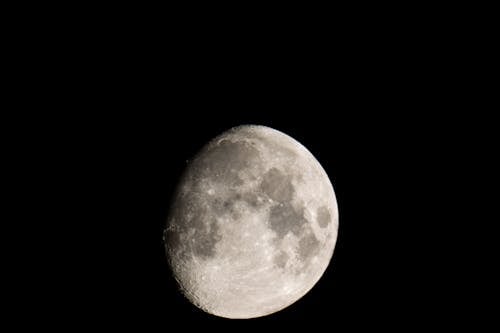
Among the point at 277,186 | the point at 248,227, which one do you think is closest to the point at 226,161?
the point at 277,186

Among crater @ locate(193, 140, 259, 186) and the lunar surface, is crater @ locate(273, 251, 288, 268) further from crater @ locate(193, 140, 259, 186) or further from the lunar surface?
crater @ locate(193, 140, 259, 186)

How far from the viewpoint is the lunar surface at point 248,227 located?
10.3 feet

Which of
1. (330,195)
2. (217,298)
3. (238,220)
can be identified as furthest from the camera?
(330,195)

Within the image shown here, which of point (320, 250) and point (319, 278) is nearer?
point (320, 250)

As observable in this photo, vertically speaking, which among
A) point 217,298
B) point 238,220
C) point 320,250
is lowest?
point 217,298

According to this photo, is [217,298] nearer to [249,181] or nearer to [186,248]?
[186,248]

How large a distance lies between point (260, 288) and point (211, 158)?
1057 mm

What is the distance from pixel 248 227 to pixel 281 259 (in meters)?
0.36

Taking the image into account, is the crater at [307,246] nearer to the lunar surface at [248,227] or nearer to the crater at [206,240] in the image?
the lunar surface at [248,227]

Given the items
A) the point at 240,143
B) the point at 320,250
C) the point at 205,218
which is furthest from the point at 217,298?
the point at 240,143

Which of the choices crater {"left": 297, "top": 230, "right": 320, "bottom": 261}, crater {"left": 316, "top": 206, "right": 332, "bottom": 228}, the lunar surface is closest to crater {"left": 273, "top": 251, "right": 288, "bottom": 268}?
the lunar surface

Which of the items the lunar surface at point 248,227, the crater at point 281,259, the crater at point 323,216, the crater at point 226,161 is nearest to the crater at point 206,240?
the lunar surface at point 248,227

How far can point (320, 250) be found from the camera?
3391 mm

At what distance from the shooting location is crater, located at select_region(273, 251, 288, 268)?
3176mm
